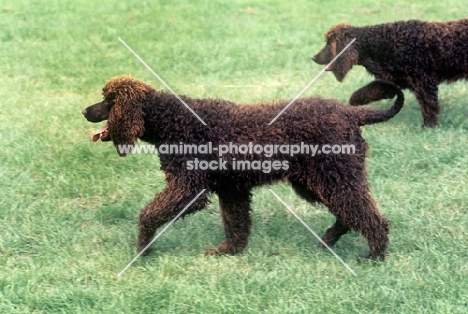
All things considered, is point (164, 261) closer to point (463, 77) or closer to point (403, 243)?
point (403, 243)

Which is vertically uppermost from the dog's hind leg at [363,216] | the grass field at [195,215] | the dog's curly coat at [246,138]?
the dog's curly coat at [246,138]

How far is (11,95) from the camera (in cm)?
736

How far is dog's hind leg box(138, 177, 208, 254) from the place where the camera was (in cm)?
388

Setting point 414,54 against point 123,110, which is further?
point 414,54

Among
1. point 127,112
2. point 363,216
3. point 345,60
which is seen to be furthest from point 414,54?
point 127,112

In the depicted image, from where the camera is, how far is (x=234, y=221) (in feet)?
13.6

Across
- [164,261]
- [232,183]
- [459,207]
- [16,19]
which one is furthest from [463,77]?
[16,19]

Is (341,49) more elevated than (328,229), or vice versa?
(341,49)

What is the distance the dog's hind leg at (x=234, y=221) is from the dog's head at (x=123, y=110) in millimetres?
725

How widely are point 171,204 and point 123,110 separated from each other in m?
0.67

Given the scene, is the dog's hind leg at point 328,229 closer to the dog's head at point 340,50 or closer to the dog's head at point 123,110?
the dog's head at point 123,110

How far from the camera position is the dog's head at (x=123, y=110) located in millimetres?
3906

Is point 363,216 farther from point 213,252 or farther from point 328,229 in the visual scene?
point 213,252

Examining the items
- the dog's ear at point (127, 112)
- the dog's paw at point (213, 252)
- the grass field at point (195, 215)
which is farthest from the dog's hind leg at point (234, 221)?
the dog's ear at point (127, 112)
